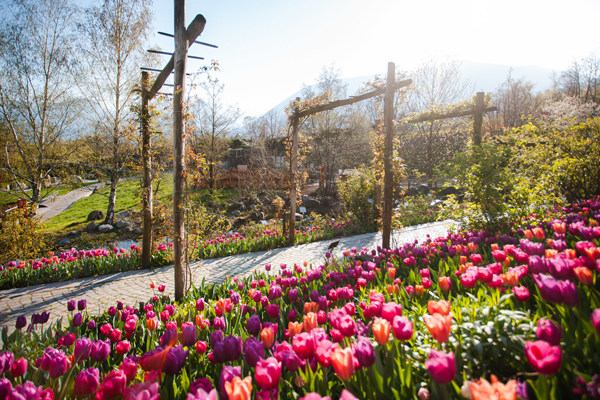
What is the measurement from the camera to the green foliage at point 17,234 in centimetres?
601

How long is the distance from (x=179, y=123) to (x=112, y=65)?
1186 centimetres

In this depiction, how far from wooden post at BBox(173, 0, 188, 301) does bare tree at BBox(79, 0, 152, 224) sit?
990 centimetres

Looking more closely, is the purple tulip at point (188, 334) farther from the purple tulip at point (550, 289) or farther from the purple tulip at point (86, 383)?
the purple tulip at point (550, 289)

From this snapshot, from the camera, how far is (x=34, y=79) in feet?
34.2

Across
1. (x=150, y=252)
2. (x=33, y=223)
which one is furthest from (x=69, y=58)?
(x=150, y=252)

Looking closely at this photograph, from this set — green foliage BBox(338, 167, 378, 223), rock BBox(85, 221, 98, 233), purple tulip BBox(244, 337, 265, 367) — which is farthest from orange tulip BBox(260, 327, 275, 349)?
rock BBox(85, 221, 98, 233)

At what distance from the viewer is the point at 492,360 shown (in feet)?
4.46

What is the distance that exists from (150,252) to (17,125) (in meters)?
9.14

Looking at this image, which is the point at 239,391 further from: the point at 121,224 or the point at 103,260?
the point at 121,224

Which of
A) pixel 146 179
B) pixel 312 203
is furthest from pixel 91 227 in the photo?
pixel 312 203

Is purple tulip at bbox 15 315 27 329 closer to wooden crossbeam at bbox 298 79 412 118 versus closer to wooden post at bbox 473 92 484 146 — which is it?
wooden crossbeam at bbox 298 79 412 118

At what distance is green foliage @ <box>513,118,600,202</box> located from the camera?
4.91 m

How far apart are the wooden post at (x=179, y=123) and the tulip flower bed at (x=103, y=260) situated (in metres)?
0.55

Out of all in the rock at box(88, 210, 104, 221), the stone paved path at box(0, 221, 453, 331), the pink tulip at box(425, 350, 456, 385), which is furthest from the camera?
the rock at box(88, 210, 104, 221)
